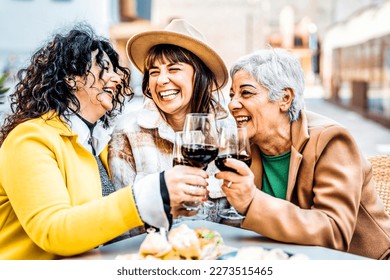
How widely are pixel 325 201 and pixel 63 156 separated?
763 mm

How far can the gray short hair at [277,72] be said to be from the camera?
5.82 ft

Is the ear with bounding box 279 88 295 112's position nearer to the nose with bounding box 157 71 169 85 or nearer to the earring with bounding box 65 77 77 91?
the nose with bounding box 157 71 169 85

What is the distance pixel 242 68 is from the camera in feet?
5.93

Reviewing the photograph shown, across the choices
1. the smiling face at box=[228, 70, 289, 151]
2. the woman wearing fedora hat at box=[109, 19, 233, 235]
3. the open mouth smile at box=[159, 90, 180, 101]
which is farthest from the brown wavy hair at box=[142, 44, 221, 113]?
the smiling face at box=[228, 70, 289, 151]

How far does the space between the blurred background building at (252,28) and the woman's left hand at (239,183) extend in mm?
4492

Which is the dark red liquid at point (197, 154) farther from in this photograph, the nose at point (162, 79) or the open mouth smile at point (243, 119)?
→ the nose at point (162, 79)

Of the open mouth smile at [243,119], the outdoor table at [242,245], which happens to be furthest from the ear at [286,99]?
the outdoor table at [242,245]

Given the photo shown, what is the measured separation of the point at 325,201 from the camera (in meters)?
1.59

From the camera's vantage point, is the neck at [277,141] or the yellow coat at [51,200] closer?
the yellow coat at [51,200]

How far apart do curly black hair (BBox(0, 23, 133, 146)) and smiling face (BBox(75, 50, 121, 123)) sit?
1 cm

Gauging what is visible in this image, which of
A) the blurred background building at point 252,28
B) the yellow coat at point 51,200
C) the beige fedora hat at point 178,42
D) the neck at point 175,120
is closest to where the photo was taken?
the yellow coat at point 51,200

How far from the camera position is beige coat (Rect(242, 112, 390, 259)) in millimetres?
1520

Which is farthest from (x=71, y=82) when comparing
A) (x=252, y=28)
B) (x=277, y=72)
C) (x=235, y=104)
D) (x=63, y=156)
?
(x=252, y=28)

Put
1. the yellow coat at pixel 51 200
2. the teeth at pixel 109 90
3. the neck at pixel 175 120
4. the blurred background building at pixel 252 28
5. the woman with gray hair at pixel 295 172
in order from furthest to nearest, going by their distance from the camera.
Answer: the blurred background building at pixel 252 28, the neck at pixel 175 120, the teeth at pixel 109 90, the woman with gray hair at pixel 295 172, the yellow coat at pixel 51 200
